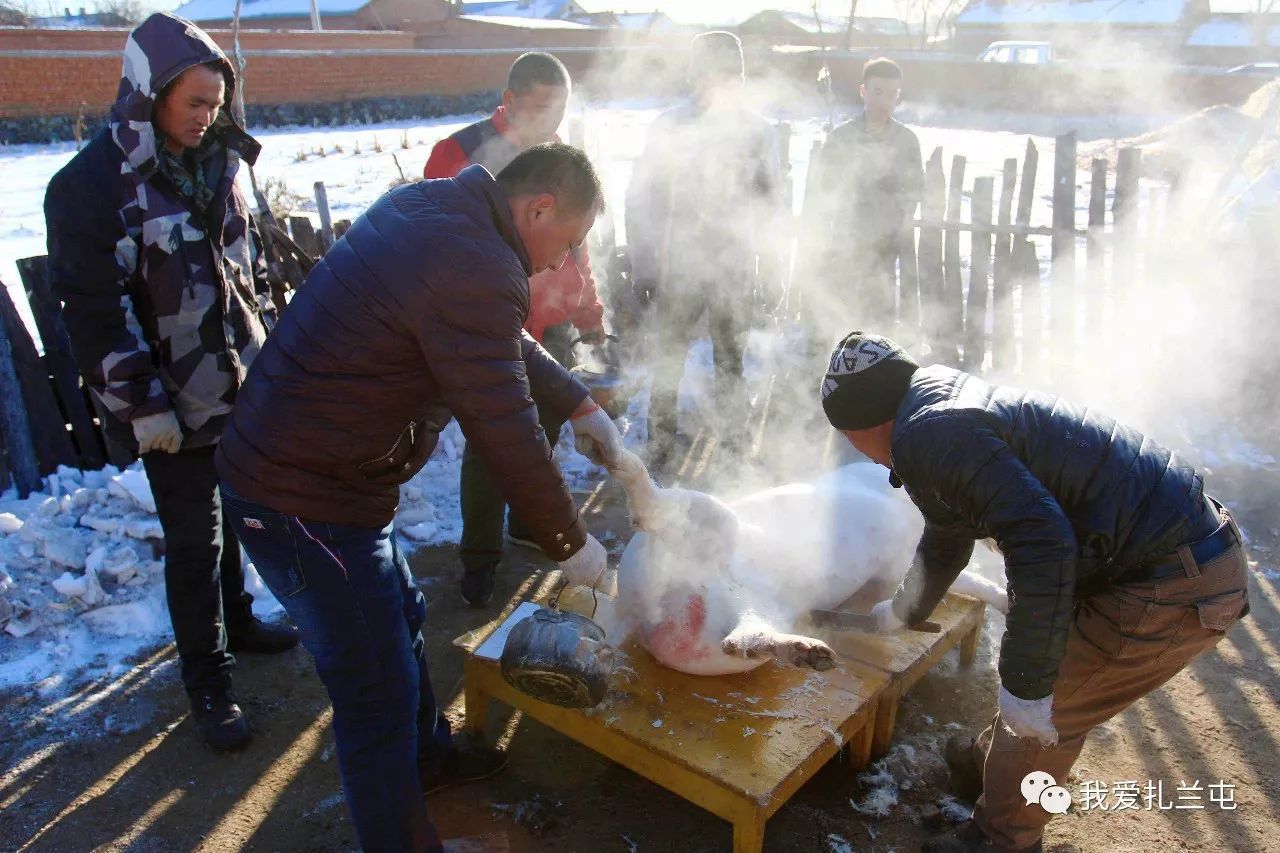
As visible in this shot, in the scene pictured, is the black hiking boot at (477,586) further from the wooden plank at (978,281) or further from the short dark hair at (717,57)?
the wooden plank at (978,281)

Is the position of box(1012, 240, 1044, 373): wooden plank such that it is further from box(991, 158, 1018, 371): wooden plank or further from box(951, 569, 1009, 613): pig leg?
box(951, 569, 1009, 613): pig leg

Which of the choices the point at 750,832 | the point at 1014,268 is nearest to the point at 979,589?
the point at 750,832

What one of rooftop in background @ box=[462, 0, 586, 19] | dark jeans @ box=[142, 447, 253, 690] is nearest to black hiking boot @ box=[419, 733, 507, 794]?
dark jeans @ box=[142, 447, 253, 690]

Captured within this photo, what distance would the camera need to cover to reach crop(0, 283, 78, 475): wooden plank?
447cm

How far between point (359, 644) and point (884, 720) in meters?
1.85

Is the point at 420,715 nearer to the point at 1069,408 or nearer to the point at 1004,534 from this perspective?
the point at 1004,534

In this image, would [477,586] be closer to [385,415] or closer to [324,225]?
[385,415]

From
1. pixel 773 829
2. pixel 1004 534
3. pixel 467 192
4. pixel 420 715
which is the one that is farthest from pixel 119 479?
pixel 1004 534

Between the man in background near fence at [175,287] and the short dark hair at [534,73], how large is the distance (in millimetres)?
1334

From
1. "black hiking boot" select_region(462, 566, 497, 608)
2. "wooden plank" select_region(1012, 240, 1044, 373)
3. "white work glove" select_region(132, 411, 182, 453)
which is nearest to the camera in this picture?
"white work glove" select_region(132, 411, 182, 453)

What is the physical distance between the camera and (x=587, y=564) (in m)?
2.49

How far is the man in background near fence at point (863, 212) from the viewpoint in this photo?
5711 mm

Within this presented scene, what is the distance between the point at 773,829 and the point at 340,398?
1954 millimetres

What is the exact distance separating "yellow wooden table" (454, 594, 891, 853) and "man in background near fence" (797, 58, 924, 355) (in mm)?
3721
